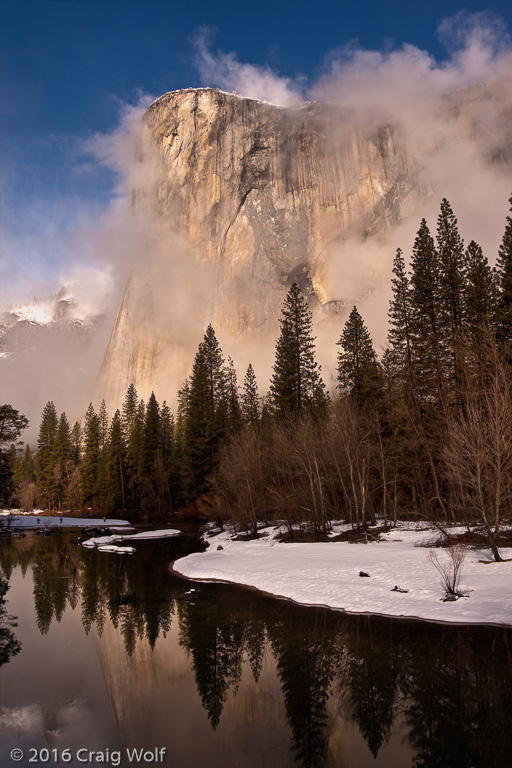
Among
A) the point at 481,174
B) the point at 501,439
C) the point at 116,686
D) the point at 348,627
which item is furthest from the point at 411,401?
the point at 481,174

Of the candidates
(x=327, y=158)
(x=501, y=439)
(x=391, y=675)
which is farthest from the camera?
(x=327, y=158)

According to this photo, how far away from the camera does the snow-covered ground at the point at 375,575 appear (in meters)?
12.7

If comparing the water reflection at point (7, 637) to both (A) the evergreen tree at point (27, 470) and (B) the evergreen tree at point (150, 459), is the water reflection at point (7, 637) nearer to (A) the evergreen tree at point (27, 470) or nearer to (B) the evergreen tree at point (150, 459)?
(B) the evergreen tree at point (150, 459)

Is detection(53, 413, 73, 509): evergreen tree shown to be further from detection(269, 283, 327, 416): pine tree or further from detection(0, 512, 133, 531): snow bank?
detection(269, 283, 327, 416): pine tree

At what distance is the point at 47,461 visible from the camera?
78.5 m

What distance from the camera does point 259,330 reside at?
338 feet

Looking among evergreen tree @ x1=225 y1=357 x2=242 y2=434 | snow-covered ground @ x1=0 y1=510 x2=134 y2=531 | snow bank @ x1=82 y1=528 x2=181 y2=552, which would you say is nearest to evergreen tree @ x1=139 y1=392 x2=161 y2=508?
snow-covered ground @ x1=0 y1=510 x2=134 y2=531

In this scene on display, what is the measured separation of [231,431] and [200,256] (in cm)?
7428

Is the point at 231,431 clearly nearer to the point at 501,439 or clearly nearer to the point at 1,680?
the point at 501,439

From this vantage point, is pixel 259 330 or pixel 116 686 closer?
pixel 116 686

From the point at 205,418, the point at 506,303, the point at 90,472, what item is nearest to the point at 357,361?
the point at 506,303

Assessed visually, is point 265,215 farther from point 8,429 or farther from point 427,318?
point 427,318

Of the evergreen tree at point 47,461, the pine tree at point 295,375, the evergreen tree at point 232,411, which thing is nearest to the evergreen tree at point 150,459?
the evergreen tree at point 232,411

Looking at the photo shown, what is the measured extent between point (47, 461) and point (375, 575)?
7365 cm
